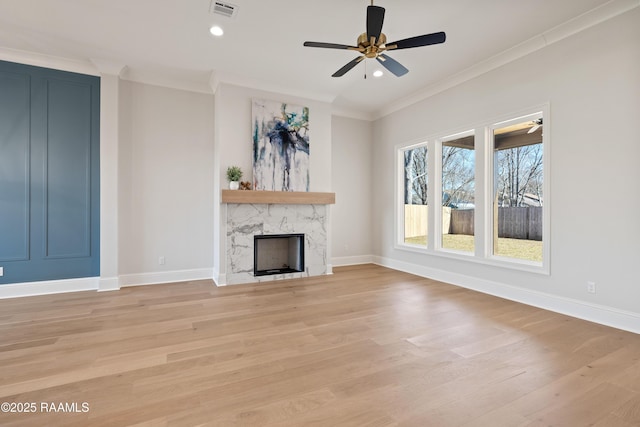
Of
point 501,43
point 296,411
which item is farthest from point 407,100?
point 296,411

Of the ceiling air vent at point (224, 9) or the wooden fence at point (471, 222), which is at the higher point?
the ceiling air vent at point (224, 9)

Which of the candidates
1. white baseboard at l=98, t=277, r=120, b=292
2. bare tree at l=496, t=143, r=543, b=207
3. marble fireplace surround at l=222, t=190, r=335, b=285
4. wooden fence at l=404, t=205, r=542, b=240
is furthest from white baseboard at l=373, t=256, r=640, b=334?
white baseboard at l=98, t=277, r=120, b=292

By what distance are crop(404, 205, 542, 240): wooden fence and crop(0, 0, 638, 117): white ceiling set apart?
82.3 inches

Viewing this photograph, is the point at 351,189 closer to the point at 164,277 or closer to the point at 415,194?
the point at 415,194

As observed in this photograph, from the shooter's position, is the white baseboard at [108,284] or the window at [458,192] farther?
the window at [458,192]

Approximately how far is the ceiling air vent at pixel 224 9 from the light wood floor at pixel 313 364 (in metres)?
3.31

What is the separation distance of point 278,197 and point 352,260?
2.42 m

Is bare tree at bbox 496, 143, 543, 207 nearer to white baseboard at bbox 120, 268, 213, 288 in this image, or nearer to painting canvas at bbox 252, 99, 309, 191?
painting canvas at bbox 252, 99, 309, 191

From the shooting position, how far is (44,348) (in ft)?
7.95

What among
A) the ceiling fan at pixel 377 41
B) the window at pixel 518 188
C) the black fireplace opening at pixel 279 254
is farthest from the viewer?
the black fireplace opening at pixel 279 254

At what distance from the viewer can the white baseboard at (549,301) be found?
2.84 meters

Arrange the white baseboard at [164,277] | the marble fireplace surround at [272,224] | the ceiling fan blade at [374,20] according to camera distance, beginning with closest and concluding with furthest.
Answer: the ceiling fan blade at [374,20]
the white baseboard at [164,277]
the marble fireplace surround at [272,224]

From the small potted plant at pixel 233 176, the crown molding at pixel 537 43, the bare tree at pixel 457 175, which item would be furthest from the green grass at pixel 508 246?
the small potted plant at pixel 233 176

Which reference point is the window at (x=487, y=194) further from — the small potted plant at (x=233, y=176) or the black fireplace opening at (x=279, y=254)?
the small potted plant at (x=233, y=176)
